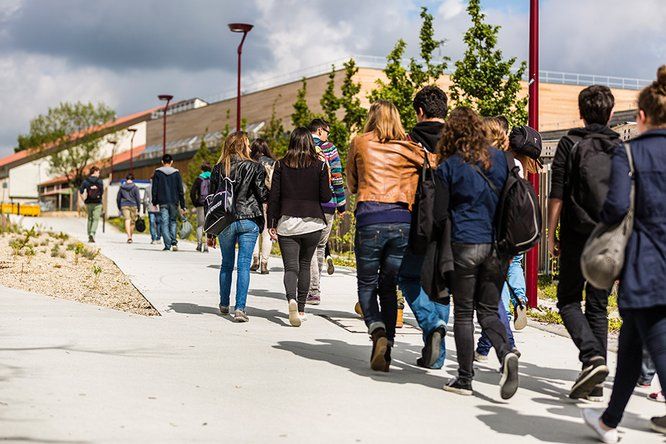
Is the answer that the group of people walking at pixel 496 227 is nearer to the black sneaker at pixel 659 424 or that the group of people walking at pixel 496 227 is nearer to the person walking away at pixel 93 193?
the black sneaker at pixel 659 424

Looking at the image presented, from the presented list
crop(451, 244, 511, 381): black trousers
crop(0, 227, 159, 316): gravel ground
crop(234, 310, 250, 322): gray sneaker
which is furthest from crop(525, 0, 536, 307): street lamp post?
crop(451, 244, 511, 381): black trousers

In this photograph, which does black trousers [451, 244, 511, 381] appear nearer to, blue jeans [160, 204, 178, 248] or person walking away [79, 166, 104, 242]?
blue jeans [160, 204, 178, 248]

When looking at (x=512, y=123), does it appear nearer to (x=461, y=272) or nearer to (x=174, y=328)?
(x=174, y=328)

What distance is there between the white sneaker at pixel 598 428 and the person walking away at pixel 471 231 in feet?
3.10

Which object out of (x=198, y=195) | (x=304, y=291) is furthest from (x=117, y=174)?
(x=304, y=291)

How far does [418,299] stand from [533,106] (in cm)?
570

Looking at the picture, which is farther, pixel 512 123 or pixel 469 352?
pixel 512 123

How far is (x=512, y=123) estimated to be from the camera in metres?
15.8

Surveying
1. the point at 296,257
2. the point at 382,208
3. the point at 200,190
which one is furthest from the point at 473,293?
the point at 200,190

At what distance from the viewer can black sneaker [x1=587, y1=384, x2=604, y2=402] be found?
6.25m

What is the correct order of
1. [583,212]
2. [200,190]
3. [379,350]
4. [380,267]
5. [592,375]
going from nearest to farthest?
1. [592,375]
2. [583,212]
3. [379,350]
4. [380,267]
5. [200,190]

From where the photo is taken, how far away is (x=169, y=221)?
20594 millimetres

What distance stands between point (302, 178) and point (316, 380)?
9.24ft

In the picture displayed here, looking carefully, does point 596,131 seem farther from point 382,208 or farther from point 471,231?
point 382,208
